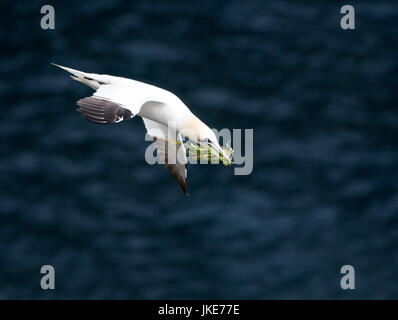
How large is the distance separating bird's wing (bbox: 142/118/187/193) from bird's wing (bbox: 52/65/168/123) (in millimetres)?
A: 1680

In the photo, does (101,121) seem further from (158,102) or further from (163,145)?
(163,145)

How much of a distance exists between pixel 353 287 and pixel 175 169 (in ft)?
19.9

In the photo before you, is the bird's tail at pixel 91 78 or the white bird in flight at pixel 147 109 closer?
the white bird in flight at pixel 147 109

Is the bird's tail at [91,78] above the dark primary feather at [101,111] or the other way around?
above

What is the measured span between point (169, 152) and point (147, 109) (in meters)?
1.67

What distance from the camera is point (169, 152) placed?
60.3 ft

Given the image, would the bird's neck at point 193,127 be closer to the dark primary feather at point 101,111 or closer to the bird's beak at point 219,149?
the bird's beak at point 219,149

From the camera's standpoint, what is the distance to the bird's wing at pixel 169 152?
18281mm

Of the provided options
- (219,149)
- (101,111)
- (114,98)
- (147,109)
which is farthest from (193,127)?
(101,111)

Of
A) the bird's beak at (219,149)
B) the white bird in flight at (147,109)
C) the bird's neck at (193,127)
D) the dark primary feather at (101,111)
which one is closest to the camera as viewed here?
the dark primary feather at (101,111)

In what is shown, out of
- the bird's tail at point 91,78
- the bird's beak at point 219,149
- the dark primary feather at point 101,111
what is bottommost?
the bird's beak at point 219,149

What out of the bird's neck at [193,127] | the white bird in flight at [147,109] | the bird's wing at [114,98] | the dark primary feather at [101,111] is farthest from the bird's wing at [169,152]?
the dark primary feather at [101,111]
